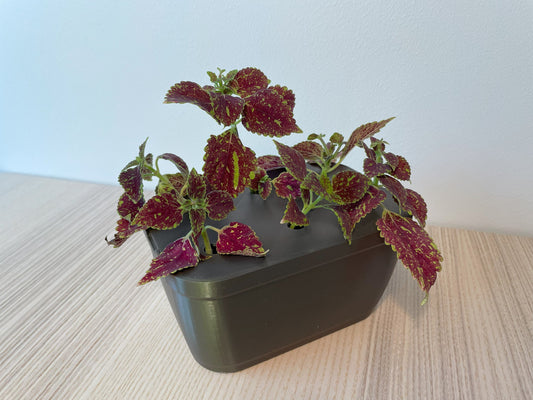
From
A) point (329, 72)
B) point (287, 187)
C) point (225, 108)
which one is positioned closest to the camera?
point (225, 108)

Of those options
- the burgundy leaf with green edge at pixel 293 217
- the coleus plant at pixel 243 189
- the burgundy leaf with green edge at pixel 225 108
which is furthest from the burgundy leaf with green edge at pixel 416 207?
the burgundy leaf with green edge at pixel 225 108

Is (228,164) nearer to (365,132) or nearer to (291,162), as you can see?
(291,162)

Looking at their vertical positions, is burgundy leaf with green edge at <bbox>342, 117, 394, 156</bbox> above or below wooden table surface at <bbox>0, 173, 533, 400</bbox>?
above

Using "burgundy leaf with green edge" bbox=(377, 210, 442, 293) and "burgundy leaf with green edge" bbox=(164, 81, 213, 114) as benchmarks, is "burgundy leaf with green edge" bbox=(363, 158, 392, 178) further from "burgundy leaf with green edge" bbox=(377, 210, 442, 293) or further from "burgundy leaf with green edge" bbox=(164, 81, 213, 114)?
"burgundy leaf with green edge" bbox=(164, 81, 213, 114)

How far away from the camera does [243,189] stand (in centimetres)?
41

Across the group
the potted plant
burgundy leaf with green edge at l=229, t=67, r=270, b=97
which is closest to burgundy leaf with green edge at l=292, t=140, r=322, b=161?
the potted plant

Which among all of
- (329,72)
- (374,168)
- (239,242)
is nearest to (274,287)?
(239,242)

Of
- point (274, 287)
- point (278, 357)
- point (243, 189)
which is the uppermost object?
point (243, 189)

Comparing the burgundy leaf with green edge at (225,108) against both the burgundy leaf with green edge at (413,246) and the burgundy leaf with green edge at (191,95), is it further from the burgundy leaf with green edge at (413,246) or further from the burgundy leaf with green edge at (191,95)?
the burgundy leaf with green edge at (413,246)

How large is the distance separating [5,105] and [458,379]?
1.12 m

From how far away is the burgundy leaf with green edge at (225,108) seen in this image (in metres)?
0.39

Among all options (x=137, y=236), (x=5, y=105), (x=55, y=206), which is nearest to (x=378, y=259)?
(x=137, y=236)

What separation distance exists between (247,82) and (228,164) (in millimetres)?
110

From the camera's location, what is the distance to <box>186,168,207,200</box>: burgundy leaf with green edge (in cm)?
42
